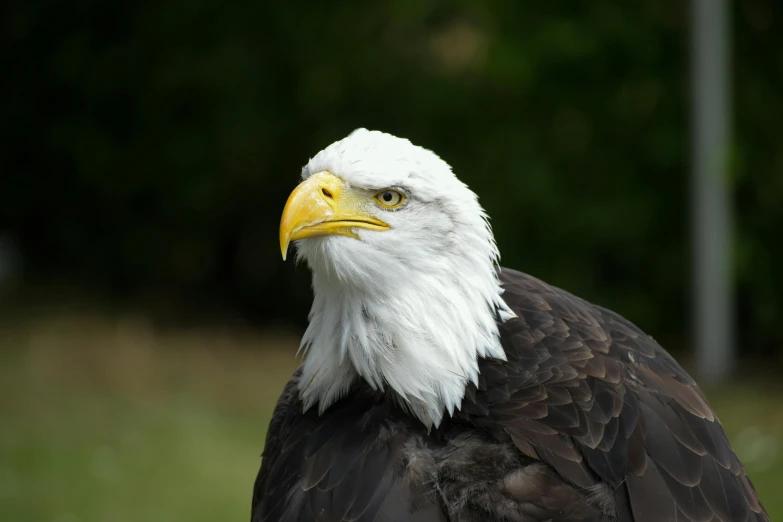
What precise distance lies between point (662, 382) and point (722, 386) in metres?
4.60

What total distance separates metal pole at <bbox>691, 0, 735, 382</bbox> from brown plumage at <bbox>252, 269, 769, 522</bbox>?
177 inches

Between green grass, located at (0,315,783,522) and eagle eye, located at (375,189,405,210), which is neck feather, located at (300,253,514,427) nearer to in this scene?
eagle eye, located at (375,189,405,210)

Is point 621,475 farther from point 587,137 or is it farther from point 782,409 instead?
point 587,137

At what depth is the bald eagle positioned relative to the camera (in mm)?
2445

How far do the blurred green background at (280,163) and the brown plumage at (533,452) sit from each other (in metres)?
3.64

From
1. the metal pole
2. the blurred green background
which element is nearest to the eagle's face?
the blurred green background

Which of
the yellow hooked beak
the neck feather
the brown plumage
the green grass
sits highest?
the yellow hooked beak

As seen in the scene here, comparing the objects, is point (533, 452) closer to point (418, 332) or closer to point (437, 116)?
point (418, 332)

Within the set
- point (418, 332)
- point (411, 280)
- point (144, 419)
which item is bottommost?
point (144, 419)

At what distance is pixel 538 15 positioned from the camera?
748 cm

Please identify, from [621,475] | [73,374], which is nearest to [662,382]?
[621,475]

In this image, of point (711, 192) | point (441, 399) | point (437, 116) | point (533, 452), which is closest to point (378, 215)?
point (441, 399)

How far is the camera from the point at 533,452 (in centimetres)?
246

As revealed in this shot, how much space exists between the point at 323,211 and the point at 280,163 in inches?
238
